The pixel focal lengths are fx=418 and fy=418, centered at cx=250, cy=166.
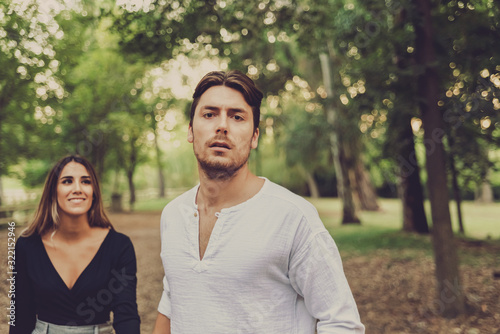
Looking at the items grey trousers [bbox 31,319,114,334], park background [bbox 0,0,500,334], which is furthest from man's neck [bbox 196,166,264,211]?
park background [bbox 0,0,500,334]

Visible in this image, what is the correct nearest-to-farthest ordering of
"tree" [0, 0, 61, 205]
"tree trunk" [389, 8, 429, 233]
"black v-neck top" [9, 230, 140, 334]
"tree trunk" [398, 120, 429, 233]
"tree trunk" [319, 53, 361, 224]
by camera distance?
"black v-neck top" [9, 230, 140, 334], "tree" [0, 0, 61, 205], "tree trunk" [389, 8, 429, 233], "tree trunk" [398, 120, 429, 233], "tree trunk" [319, 53, 361, 224]

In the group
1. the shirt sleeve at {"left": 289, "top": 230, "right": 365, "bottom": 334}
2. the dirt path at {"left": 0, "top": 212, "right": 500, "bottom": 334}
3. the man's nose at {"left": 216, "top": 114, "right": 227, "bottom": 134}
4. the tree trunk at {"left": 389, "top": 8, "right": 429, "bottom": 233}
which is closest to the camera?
the shirt sleeve at {"left": 289, "top": 230, "right": 365, "bottom": 334}

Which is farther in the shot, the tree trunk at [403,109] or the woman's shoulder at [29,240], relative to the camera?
the tree trunk at [403,109]

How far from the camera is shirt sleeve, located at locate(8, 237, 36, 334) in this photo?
2.50 m

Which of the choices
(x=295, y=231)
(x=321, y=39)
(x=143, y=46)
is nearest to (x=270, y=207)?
(x=295, y=231)

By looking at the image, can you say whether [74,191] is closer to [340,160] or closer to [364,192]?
[340,160]

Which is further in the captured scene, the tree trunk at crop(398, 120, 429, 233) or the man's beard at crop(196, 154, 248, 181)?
the tree trunk at crop(398, 120, 429, 233)

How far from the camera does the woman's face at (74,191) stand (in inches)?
104

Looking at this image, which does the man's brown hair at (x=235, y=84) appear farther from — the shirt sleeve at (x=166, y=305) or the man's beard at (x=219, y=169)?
the shirt sleeve at (x=166, y=305)

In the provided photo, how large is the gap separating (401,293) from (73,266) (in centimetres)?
690

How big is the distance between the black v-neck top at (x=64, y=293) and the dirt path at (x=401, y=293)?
4.11 meters

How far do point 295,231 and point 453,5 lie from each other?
22.5 ft

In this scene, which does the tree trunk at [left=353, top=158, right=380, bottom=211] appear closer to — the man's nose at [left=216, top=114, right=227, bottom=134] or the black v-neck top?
the black v-neck top

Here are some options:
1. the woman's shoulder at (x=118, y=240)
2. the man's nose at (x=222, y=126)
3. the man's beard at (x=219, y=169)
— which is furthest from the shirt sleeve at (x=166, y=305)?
the woman's shoulder at (x=118, y=240)
